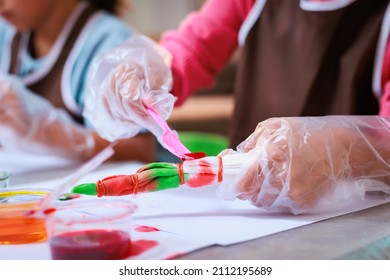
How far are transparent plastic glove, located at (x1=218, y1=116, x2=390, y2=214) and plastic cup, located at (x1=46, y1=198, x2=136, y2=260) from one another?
0.17m

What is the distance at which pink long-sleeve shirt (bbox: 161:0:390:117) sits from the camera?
40.3 inches

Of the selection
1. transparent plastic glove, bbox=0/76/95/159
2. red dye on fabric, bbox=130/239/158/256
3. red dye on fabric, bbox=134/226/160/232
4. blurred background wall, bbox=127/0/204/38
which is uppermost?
red dye on fabric, bbox=130/239/158/256

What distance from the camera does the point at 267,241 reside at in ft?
1.86

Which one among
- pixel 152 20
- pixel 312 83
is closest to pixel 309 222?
pixel 312 83

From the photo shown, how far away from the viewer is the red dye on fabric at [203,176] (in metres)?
0.64

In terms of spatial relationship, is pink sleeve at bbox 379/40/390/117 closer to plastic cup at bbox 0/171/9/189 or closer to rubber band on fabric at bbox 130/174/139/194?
rubber band on fabric at bbox 130/174/139/194

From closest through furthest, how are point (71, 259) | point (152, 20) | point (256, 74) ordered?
point (71, 259)
point (256, 74)
point (152, 20)

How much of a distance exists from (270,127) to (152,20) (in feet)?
9.34

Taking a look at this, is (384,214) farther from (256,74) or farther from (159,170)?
(256,74)

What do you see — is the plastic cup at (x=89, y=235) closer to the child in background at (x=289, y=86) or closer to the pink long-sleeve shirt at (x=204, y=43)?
the child in background at (x=289, y=86)

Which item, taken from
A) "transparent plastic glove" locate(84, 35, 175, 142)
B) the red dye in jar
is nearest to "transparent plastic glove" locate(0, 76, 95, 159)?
"transparent plastic glove" locate(84, 35, 175, 142)

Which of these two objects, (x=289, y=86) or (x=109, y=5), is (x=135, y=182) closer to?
(x=289, y=86)

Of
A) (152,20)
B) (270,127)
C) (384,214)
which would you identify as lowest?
(152,20)

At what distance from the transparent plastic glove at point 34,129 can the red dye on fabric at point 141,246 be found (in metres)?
0.70
